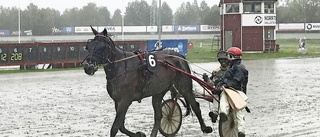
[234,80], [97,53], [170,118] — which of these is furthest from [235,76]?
[97,53]

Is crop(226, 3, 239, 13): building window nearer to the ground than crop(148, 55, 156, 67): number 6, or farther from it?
farther from it

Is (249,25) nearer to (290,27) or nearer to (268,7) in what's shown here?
(268,7)

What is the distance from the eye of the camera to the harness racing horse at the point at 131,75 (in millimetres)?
8891

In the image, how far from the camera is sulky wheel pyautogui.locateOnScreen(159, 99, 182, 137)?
1057 cm

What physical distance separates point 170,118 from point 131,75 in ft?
5.49

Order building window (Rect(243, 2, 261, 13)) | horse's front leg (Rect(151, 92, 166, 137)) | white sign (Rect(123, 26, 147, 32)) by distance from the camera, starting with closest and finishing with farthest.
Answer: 1. horse's front leg (Rect(151, 92, 166, 137))
2. building window (Rect(243, 2, 261, 13))
3. white sign (Rect(123, 26, 147, 32))

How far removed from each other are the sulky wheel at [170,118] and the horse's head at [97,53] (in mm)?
1959

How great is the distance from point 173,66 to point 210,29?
84.6 m

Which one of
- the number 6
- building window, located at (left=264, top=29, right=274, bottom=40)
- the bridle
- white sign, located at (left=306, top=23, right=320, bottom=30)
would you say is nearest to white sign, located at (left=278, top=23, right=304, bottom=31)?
white sign, located at (left=306, top=23, right=320, bottom=30)

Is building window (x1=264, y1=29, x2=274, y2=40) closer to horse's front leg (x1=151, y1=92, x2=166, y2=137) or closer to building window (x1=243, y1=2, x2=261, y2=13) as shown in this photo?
building window (x1=243, y1=2, x2=261, y2=13)

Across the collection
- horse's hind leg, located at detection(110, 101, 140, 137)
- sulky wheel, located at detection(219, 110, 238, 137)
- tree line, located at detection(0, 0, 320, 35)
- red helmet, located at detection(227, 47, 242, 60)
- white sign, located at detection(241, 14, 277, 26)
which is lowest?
sulky wheel, located at detection(219, 110, 238, 137)

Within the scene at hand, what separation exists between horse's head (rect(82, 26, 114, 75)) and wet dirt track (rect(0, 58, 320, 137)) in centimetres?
Result: 220

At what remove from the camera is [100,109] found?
14.8 metres

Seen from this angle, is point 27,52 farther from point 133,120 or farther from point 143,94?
point 143,94
